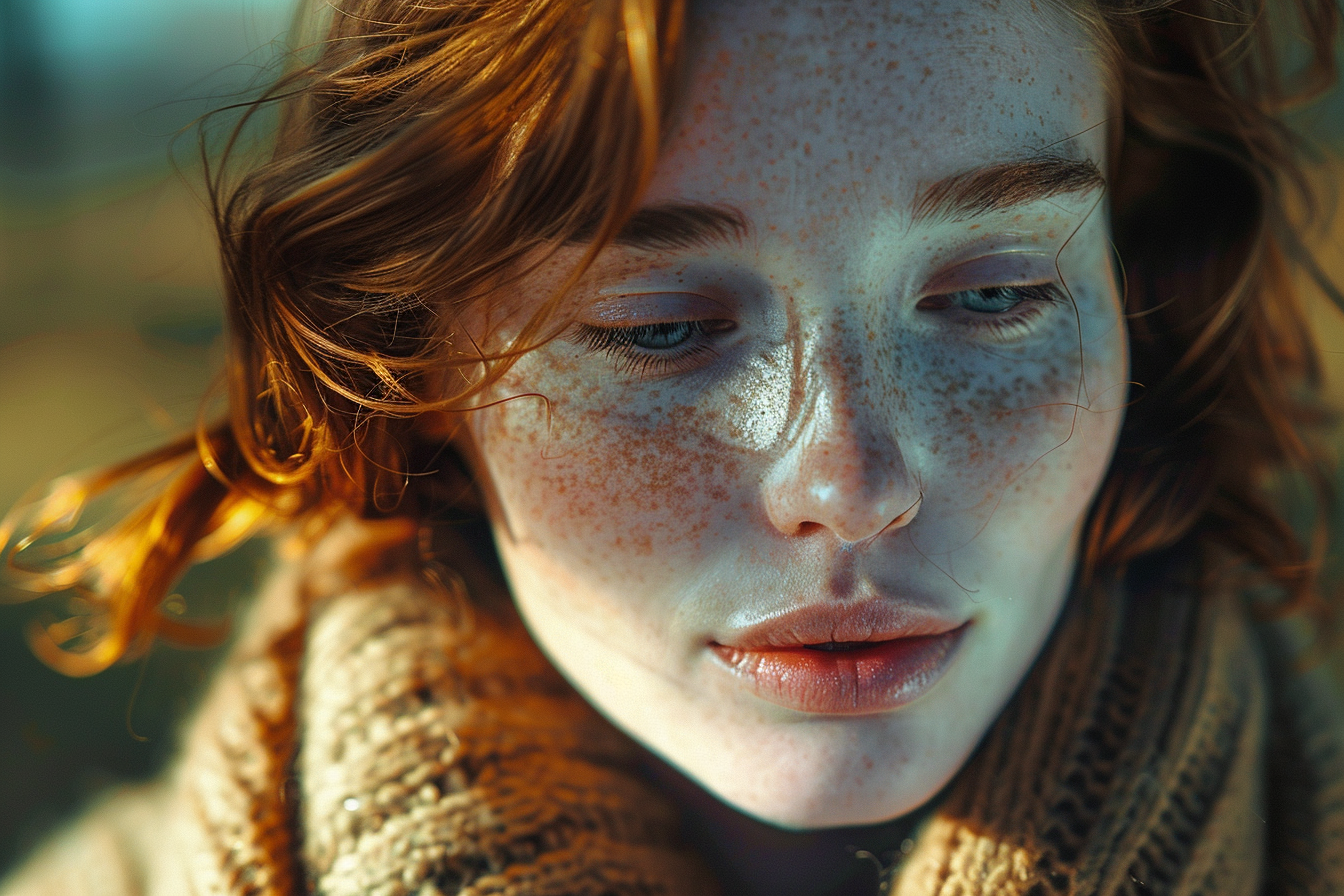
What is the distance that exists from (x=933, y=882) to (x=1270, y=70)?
0.75 metres

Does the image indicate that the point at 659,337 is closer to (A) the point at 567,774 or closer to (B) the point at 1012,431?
(B) the point at 1012,431

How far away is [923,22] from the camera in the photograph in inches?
22.9

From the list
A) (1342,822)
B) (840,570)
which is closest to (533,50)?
(840,570)

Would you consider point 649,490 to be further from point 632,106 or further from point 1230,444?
point 1230,444

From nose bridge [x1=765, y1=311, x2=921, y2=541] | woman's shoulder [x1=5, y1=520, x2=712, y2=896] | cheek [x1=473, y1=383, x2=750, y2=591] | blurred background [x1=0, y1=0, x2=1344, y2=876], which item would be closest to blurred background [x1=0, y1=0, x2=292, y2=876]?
blurred background [x1=0, y1=0, x2=1344, y2=876]

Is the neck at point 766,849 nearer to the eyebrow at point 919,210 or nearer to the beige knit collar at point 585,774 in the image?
the beige knit collar at point 585,774

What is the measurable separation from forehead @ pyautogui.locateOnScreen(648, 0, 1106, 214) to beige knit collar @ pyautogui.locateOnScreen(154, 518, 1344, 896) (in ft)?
1.59

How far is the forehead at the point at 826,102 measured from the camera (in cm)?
57

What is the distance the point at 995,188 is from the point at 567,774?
57 centimetres

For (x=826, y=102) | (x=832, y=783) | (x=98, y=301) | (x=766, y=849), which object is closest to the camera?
(x=826, y=102)

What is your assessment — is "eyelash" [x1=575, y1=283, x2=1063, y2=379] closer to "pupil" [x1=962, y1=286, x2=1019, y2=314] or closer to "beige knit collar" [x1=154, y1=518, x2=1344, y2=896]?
"pupil" [x1=962, y1=286, x2=1019, y2=314]

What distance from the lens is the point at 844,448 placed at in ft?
1.94

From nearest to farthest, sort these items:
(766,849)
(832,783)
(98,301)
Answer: (832,783)
(766,849)
(98,301)

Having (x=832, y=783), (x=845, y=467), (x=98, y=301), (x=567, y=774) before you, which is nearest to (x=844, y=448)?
(x=845, y=467)
